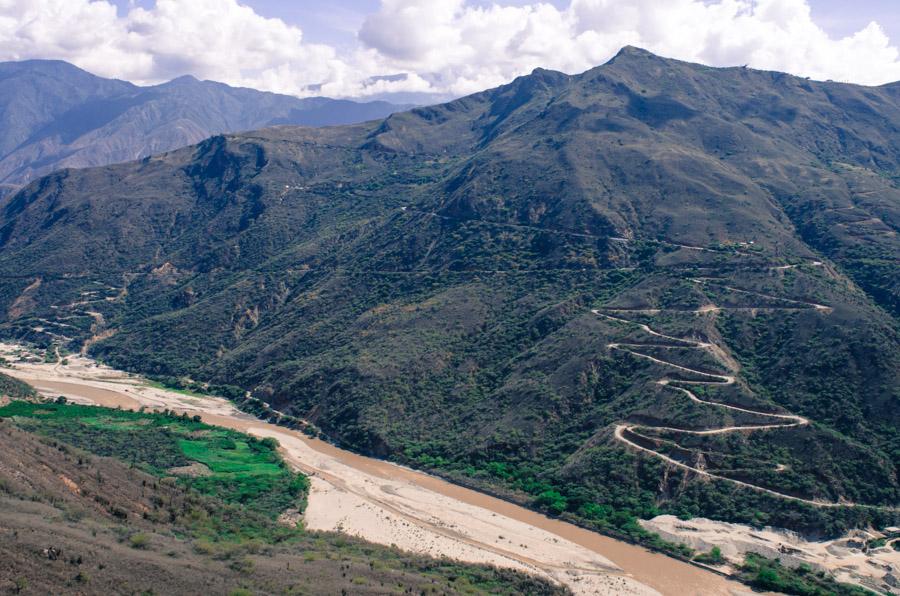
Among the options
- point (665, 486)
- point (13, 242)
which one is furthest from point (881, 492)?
point (13, 242)

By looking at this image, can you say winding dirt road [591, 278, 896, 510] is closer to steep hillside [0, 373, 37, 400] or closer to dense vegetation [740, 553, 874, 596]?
dense vegetation [740, 553, 874, 596]

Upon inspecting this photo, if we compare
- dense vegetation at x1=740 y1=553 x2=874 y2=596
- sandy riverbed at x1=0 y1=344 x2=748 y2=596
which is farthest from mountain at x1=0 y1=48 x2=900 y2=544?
dense vegetation at x1=740 y1=553 x2=874 y2=596

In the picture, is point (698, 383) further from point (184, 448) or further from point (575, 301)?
point (184, 448)

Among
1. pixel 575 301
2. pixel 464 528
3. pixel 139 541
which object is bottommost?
pixel 464 528

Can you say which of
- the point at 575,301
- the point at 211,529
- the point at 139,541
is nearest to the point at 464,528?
the point at 211,529

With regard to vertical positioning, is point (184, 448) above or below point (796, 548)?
below

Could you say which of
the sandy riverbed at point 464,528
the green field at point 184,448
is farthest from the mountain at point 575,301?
the green field at point 184,448

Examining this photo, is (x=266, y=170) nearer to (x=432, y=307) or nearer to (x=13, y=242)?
(x=13, y=242)

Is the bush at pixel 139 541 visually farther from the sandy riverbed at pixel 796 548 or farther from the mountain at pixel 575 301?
the sandy riverbed at pixel 796 548
